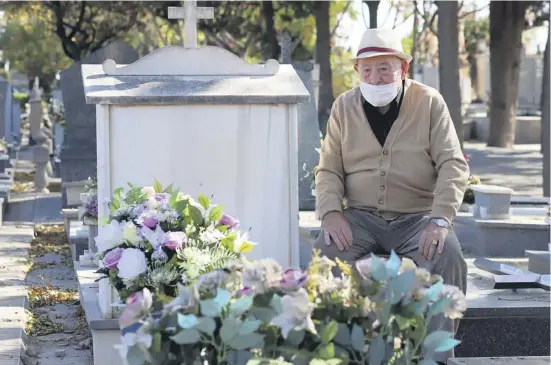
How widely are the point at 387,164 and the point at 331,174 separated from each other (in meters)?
0.28

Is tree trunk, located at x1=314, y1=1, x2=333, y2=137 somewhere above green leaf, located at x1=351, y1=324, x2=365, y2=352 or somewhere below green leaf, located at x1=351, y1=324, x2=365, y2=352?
above

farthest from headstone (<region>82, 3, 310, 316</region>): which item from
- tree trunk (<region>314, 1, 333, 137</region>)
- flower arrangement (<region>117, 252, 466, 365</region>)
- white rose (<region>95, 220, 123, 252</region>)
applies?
tree trunk (<region>314, 1, 333, 137</region>)

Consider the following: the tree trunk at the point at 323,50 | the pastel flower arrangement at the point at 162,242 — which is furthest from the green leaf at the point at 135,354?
the tree trunk at the point at 323,50

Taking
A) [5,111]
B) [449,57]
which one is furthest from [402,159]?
[5,111]

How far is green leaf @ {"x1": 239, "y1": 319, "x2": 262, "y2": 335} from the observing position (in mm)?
3033

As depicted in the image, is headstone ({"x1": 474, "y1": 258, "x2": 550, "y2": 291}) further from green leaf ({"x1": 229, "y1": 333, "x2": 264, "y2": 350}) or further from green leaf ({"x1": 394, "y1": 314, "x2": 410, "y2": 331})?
green leaf ({"x1": 229, "y1": 333, "x2": 264, "y2": 350})

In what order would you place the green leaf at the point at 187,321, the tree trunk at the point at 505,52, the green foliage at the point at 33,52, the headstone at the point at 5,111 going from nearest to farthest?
the green leaf at the point at 187,321 → the headstone at the point at 5,111 → the tree trunk at the point at 505,52 → the green foliage at the point at 33,52

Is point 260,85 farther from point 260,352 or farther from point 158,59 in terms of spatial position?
point 260,352

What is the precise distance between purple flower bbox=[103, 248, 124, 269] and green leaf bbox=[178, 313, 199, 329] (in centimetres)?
114

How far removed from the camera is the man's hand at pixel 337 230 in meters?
4.77

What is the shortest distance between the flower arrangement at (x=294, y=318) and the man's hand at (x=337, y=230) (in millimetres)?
1481

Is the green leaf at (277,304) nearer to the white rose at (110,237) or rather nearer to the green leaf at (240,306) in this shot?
the green leaf at (240,306)

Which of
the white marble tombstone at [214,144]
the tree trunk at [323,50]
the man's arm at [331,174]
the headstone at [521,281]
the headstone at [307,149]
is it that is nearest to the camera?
the man's arm at [331,174]

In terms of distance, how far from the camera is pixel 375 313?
3.20 meters
